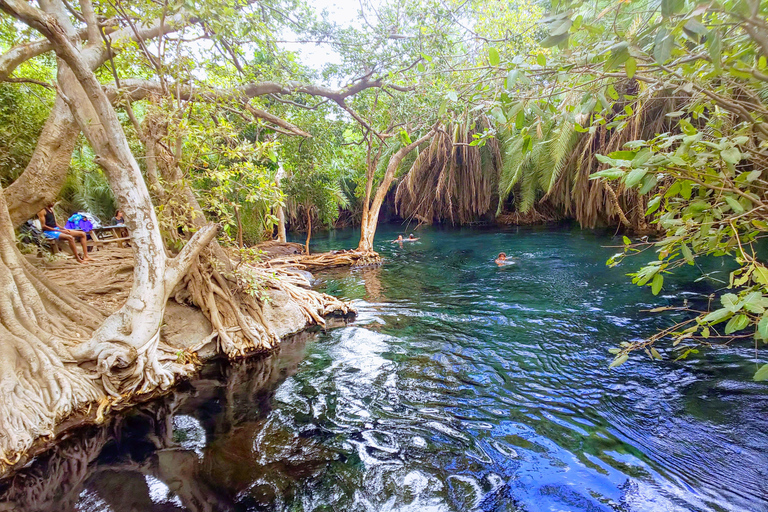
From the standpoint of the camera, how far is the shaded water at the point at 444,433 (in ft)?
8.96

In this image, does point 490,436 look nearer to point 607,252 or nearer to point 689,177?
point 689,177

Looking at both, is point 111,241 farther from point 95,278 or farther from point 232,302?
point 232,302

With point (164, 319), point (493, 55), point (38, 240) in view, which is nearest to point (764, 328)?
point (493, 55)

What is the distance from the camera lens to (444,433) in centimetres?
343

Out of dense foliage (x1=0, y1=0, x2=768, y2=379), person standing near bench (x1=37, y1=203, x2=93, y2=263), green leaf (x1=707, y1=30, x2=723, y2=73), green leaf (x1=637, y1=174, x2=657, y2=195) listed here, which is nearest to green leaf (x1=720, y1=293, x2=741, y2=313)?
dense foliage (x1=0, y1=0, x2=768, y2=379)

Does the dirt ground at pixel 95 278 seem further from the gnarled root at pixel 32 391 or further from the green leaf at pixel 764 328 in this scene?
the green leaf at pixel 764 328

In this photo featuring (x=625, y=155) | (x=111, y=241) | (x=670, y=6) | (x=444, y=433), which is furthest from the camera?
(x=111, y=241)

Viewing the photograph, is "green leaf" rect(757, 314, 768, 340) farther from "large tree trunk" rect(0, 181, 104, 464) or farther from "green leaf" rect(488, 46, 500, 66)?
"large tree trunk" rect(0, 181, 104, 464)

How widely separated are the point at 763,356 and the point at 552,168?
976 centimetres

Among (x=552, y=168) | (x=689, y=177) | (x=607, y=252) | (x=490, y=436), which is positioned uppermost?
(x=552, y=168)

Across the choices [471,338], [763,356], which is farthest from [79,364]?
[763,356]

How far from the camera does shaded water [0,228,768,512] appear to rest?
107 inches

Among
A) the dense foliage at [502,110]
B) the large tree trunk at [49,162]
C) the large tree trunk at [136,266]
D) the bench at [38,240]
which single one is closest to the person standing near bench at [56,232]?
the bench at [38,240]

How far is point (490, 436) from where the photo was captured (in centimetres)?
336
